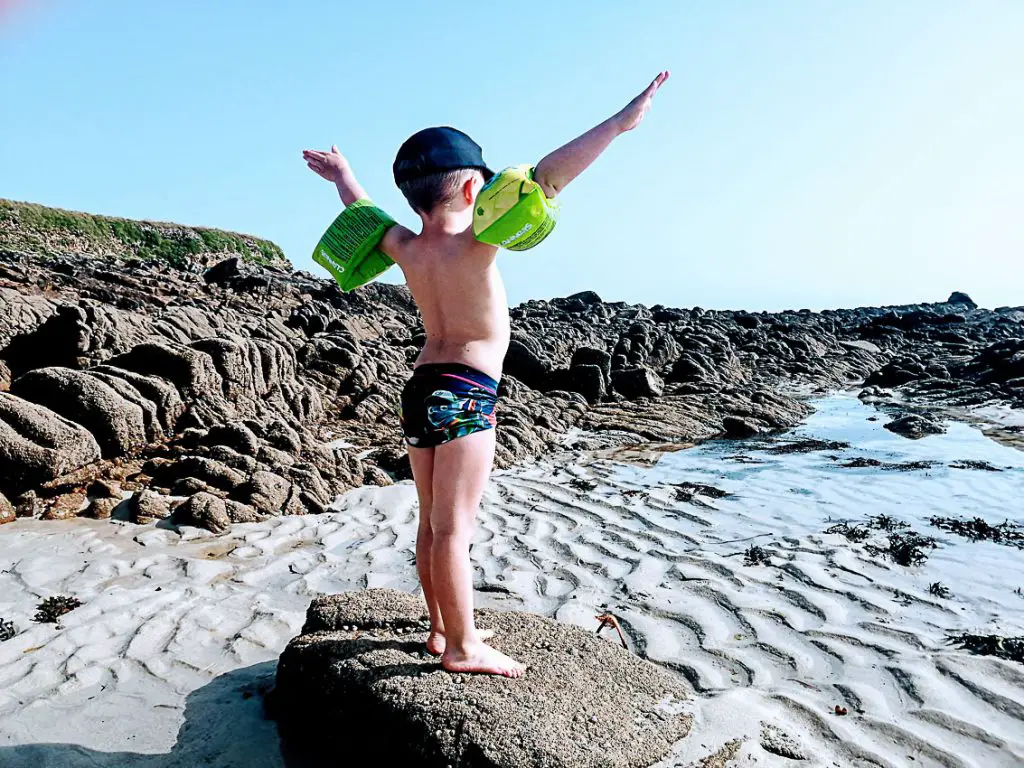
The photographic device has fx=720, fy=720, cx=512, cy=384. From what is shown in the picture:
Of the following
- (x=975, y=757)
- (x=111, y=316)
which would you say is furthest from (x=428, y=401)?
(x=111, y=316)

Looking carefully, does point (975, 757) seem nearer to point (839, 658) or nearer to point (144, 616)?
point (839, 658)

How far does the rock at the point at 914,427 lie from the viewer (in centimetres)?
1056

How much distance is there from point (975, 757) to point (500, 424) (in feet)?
22.4

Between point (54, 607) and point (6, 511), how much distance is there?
1753mm

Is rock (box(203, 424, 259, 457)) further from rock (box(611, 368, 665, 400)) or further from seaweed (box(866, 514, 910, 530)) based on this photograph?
rock (box(611, 368, 665, 400))

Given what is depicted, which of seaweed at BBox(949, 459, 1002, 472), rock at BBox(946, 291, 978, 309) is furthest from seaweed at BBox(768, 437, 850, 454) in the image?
rock at BBox(946, 291, 978, 309)

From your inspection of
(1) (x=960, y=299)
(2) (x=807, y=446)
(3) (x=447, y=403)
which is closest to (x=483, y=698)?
(3) (x=447, y=403)

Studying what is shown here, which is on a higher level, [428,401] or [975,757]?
[428,401]

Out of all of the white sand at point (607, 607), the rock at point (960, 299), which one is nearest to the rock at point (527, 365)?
→ the white sand at point (607, 607)

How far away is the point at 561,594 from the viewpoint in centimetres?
429

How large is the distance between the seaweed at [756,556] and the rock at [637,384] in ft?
27.0

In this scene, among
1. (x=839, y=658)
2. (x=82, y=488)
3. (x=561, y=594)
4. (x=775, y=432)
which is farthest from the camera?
(x=775, y=432)

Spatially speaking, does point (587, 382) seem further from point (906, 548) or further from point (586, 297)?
point (586, 297)

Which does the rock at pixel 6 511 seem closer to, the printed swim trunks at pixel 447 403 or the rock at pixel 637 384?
the printed swim trunks at pixel 447 403
